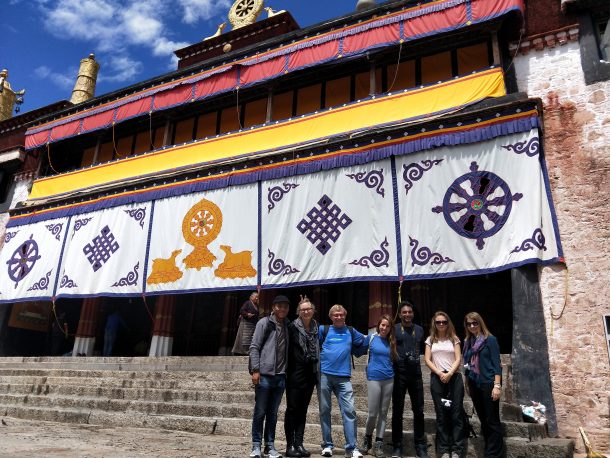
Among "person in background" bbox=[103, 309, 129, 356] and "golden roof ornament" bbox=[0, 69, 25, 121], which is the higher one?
"golden roof ornament" bbox=[0, 69, 25, 121]

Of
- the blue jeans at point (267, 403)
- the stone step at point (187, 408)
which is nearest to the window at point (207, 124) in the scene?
the stone step at point (187, 408)

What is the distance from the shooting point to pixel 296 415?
434 centimetres

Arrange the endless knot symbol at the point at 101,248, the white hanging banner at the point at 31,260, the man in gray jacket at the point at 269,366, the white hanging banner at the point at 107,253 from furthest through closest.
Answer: the white hanging banner at the point at 31,260
the endless knot symbol at the point at 101,248
the white hanging banner at the point at 107,253
the man in gray jacket at the point at 269,366

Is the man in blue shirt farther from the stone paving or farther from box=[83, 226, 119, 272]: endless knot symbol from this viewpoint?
box=[83, 226, 119, 272]: endless knot symbol

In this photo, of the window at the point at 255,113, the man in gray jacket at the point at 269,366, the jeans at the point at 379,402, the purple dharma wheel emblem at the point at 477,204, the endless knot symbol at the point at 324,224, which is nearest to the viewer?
the man in gray jacket at the point at 269,366

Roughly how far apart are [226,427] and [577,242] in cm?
518

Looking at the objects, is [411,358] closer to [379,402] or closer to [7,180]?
[379,402]

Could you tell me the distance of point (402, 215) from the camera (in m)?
7.79

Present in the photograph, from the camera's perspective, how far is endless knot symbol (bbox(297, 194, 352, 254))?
326 inches

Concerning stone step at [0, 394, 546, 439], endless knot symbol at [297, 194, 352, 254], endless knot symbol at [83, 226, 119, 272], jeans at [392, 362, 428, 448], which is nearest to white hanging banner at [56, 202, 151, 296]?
endless knot symbol at [83, 226, 119, 272]

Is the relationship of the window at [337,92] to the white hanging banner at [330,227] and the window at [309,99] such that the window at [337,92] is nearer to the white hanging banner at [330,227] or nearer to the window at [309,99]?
the window at [309,99]

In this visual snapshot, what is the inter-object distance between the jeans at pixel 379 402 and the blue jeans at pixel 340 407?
Answer: 0.69 ft

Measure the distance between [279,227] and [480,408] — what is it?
Answer: 209 inches

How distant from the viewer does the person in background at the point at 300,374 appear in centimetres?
430
